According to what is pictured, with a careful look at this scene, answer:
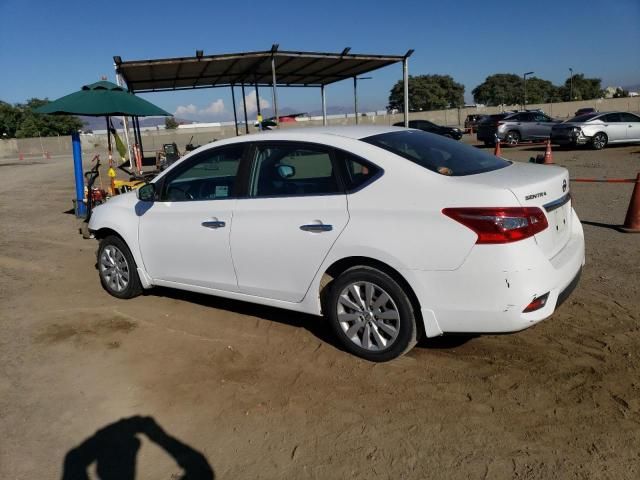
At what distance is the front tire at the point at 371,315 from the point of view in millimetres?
3400

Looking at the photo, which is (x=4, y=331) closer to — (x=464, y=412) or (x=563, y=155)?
(x=464, y=412)

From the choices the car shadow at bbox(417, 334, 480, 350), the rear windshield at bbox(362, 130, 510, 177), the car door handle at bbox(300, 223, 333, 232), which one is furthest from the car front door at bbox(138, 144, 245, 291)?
the car shadow at bbox(417, 334, 480, 350)

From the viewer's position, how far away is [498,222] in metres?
3.01

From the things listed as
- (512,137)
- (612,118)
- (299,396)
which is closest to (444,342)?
(299,396)

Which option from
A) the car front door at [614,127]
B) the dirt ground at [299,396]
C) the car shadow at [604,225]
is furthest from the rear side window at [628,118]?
the dirt ground at [299,396]

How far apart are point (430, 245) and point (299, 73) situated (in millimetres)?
18538

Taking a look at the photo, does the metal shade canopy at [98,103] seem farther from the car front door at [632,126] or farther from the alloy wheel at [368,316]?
the car front door at [632,126]

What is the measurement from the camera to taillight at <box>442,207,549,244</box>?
301 centimetres

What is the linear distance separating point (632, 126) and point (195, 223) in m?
21.4

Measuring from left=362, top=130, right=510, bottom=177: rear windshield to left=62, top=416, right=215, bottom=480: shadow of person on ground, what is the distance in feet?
7.39

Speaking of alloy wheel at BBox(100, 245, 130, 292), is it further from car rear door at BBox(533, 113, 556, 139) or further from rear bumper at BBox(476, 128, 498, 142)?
car rear door at BBox(533, 113, 556, 139)

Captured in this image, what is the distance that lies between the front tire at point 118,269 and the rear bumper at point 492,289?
3.06 m

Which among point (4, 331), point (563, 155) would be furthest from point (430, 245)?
point (563, 155)

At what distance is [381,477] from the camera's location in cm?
252
